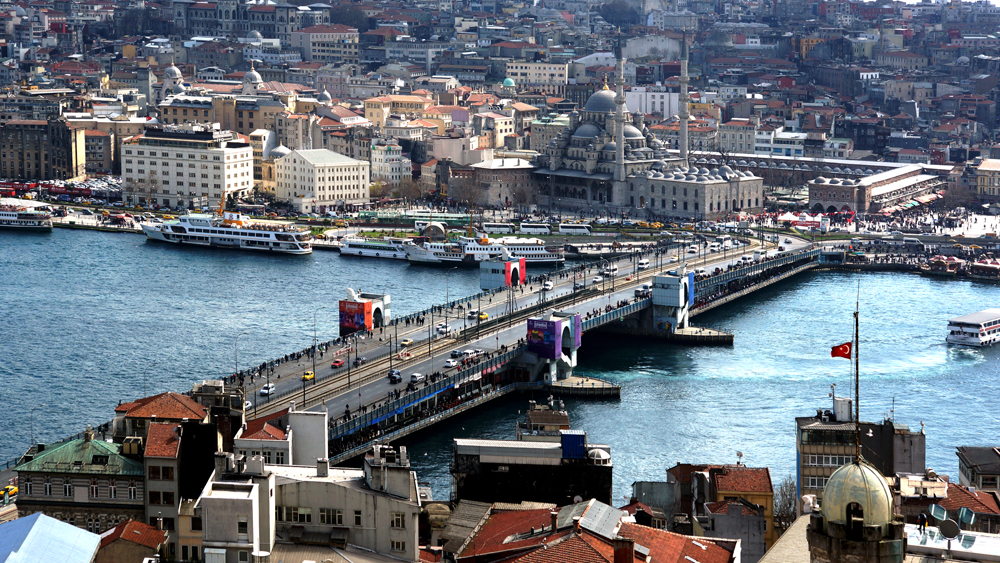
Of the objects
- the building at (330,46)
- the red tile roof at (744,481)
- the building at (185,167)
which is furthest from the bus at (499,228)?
the building at (330,46)

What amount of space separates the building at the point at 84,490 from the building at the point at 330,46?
78.6 metres

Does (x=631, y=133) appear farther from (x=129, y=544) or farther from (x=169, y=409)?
(x=129, y=544)

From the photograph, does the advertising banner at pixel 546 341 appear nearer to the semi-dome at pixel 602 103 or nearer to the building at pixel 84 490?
the building at pixel 84 490

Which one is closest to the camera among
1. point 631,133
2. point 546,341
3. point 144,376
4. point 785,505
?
point 785,505

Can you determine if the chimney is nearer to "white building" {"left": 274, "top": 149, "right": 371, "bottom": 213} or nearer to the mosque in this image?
the mosque

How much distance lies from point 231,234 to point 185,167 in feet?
25.8

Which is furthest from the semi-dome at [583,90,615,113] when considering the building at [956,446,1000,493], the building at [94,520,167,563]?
the building at [94,520,167,563]

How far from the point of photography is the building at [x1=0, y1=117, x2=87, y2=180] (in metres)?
68.2

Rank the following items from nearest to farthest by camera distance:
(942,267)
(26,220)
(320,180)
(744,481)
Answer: (744,481), (942,267), (26,220), (320,180)

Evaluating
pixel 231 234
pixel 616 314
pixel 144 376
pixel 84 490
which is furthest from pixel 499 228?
pixel 84 490

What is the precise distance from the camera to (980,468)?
21.9m

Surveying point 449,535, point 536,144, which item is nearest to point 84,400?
point 449,535

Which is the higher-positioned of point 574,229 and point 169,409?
point 169,409

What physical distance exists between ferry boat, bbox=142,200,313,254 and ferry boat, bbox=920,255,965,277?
19.7 meters
